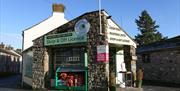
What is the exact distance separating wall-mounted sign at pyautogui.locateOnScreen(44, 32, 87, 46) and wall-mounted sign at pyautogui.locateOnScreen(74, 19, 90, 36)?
0.24m

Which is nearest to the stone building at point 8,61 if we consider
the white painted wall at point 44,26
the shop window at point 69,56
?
the white painted wall at point 44,26

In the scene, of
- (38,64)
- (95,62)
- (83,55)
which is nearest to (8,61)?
Result: (38,64)

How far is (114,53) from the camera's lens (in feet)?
70.6

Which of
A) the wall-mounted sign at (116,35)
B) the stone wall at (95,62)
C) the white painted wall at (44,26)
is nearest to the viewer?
the stone wall at (95,62)

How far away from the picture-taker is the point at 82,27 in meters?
20.2

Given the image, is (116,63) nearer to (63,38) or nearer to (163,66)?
(63,38)

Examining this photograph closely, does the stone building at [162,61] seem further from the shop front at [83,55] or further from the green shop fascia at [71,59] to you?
the green shop fascia at [71,59]

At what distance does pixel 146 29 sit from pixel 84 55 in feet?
205

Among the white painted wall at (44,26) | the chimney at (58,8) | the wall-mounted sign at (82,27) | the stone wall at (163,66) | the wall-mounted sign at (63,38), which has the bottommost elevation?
the stone wall at (163,66)

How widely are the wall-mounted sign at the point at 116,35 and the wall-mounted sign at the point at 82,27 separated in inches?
55.5

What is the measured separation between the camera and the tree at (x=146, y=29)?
7819 centimetres

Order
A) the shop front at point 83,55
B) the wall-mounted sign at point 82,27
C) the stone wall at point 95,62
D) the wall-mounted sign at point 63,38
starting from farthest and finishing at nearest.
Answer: the wall-mounted sign at point 63,38 < the wall-mounted sign at point 82,27 < the shop front at point 83,55 < the stone wall at point 95,62

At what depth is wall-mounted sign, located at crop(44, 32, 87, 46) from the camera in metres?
20.2

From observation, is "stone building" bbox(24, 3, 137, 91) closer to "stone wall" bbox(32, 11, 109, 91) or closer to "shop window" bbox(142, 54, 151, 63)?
"stone wall" bbox(32, 11, 109, 91)
